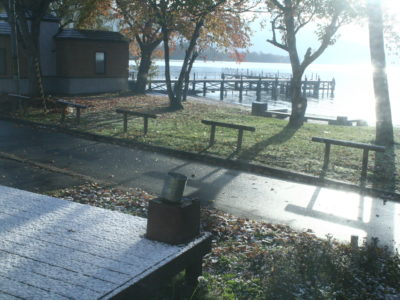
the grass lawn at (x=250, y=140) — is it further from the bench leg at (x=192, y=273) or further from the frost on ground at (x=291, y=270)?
the bench leg at (x=192, y=273)

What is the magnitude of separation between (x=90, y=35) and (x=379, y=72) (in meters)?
21.2

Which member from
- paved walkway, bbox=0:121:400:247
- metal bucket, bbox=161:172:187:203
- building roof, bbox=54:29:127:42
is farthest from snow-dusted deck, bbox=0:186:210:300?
building roof, bbox=54:29:127:42

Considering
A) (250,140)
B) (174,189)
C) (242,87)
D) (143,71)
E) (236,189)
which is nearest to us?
(174,189)

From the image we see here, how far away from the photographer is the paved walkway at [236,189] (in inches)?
341

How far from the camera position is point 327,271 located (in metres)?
5.50

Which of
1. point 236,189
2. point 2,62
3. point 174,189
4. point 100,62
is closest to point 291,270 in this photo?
point 174,189

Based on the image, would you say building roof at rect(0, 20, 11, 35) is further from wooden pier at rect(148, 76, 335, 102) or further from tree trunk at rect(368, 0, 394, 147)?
wooden pier at rect(148, 76, 335, 102)

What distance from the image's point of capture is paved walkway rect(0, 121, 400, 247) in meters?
8.66

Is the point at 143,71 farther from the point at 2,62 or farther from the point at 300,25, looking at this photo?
the point at 300,25

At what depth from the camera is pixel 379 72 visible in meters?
17.2

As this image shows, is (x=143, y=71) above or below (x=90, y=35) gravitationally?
below

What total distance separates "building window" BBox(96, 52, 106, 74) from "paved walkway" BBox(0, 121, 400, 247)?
18700 mm

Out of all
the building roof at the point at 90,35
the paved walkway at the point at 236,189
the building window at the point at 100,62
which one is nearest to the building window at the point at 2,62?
the building roof at the point at 90,35

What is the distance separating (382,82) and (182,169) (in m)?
9.18
